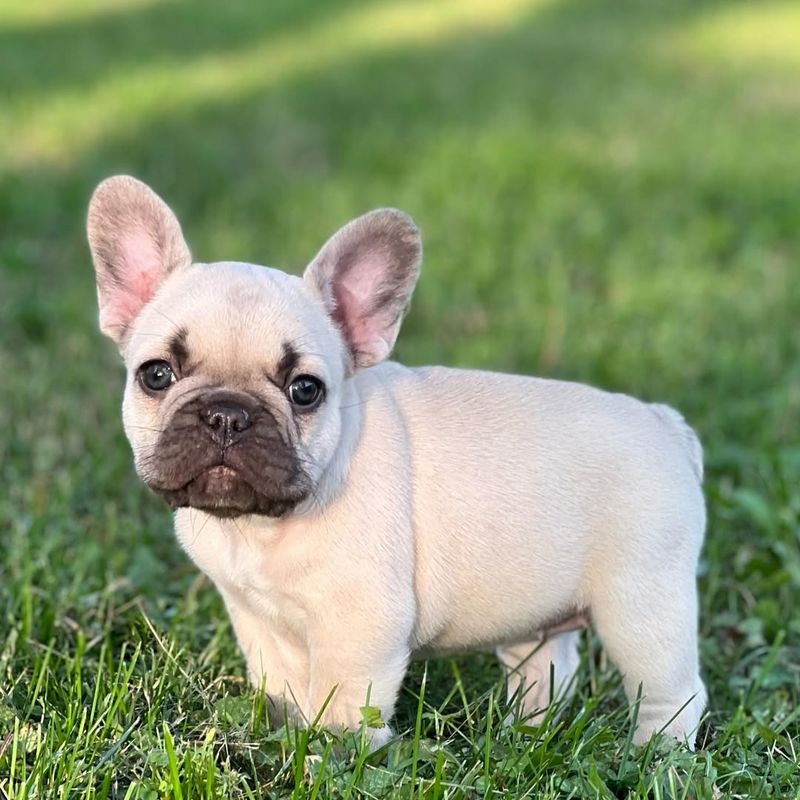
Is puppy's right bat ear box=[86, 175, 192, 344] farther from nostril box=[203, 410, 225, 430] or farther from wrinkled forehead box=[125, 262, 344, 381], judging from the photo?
nostril box=[203, 410, 225, 430]

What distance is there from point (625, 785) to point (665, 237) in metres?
5.94

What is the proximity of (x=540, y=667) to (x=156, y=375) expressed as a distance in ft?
4.86

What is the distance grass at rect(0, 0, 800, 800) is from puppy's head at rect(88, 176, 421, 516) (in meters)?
0.62

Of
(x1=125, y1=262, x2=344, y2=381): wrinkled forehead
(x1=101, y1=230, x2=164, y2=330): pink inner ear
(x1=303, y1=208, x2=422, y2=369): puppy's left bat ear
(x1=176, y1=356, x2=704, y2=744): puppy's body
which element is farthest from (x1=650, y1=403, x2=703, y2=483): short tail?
(x1=101, y1=230, x2=164, y2=330): pink inner ear

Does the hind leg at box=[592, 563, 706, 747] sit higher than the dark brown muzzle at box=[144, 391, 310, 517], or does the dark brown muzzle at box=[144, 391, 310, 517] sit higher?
the dark brown muzzle at box=[144, 391, 310, 517]

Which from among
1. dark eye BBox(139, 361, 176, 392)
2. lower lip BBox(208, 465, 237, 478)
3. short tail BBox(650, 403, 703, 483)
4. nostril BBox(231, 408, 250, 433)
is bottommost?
short tail BBox(650, 403, 703, 483)

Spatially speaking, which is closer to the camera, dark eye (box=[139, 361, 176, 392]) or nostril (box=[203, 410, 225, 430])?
nostril (box=[203, 410, 225, 430])

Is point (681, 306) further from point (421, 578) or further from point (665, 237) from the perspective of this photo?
point (421, 578)

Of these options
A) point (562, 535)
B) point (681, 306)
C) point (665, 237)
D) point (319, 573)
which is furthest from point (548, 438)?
point (665, 237)

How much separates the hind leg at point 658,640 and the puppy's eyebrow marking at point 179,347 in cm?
126

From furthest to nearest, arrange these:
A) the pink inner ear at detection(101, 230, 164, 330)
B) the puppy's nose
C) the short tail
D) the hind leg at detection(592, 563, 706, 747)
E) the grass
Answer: the short tail < the pink inner ear at detection(101, 230, 164, 330) < the hind leg at detection(592, 563, 706, 747) < the grass < the puppy's nose

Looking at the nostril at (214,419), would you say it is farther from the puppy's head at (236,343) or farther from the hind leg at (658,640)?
the hind leg at (658,640)

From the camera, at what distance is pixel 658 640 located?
3404 millimetres

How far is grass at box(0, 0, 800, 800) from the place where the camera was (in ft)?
10.4
